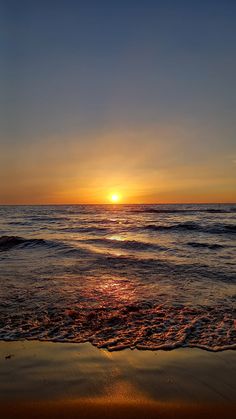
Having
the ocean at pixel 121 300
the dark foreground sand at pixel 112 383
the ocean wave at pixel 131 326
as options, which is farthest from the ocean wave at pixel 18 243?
the dark foreground sand at pixel 112 383

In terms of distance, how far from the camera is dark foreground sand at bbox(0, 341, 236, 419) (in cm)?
273

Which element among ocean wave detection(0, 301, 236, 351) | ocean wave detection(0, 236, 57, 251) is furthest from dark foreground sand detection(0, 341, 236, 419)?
ocean wave detection(0, 236, 57, 251)

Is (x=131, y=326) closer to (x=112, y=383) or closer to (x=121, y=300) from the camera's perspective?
(x=121, y=300)

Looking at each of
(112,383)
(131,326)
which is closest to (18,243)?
(131,326)

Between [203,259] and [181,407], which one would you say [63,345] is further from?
[203,259]

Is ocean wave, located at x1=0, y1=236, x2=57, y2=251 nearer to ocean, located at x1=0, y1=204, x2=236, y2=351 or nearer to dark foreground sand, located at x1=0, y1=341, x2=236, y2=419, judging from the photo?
ocean, located at x1=0, y1=204, x2=236, y2=351

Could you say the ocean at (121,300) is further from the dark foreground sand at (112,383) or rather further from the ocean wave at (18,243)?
the ocean wave at (18,243)

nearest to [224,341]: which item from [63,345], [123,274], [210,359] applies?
[210,359]

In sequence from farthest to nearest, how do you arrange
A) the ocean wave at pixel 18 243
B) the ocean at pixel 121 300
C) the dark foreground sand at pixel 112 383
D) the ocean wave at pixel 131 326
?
the ocean wave at pixel 18 243 < the ocean at pixel 121 300 < the ocean wave at pixel 131 326 < the dark foreground sand at pixel 112 383

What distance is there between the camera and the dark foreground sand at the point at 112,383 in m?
2.73

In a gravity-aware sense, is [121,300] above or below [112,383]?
below

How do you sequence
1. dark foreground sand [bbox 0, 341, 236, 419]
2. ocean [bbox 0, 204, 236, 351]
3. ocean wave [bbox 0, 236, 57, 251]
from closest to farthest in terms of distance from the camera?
dark foreground sand [bbox 0, 341, 236, 419] → ocean [bbox 0, 204, 236, 351] → ocean wave [bbox 0, 236, 57, 251]

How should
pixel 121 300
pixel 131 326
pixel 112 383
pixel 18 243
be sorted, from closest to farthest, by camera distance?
pixel 112 383 → pixel 131 326 → pixel 121 300 → pixel 18 243

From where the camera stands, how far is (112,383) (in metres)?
3.16
